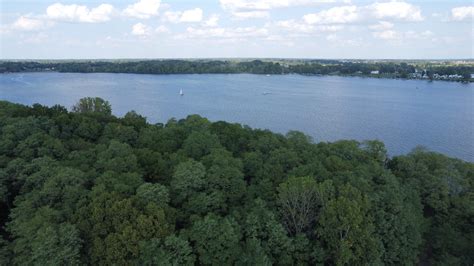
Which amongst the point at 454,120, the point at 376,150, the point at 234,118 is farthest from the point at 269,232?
the point at 454,120

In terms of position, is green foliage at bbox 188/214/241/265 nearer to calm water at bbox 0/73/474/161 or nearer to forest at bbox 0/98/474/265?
forest at bbox 0/98/474/265

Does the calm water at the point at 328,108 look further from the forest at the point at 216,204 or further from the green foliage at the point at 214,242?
the green foliage at the point at 214,242

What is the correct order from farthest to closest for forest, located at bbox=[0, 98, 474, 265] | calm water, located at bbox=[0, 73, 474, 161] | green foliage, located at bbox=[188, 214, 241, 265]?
1. calm water, located at bbox=[0, 73, 474, 161]
2. green foliage, located at bbox=[188, 214, 241, 265]
3. forest, located at bbox=[0, 98, 474, 265]

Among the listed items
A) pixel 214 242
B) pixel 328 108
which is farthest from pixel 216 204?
pixel 328 108

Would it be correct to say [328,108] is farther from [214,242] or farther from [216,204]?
[214,242]

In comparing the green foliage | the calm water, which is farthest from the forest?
the calm water

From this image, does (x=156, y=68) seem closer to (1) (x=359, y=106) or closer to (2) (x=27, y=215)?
(1) (x=359, y=106)

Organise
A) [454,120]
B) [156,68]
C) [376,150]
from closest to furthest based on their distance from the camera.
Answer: [376,150], [454,120], [156,68]
